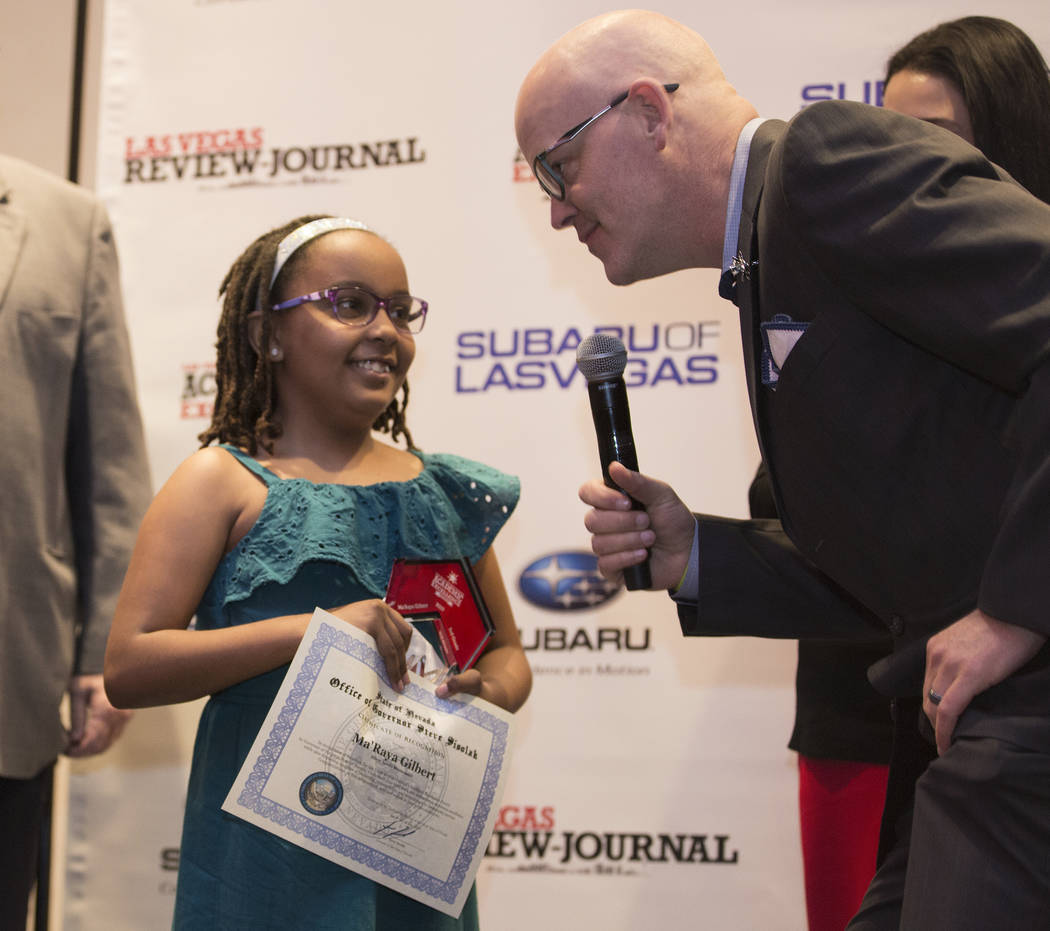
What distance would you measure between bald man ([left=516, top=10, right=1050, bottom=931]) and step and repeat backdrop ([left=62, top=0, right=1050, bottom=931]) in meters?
1.43

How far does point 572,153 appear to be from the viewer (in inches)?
69.6

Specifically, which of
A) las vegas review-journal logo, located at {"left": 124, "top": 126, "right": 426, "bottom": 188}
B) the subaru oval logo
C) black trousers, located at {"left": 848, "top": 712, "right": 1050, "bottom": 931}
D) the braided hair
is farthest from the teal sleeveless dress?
las vegas review-journal logo, located at {"left": 124, "top": 126, "right": 426, "bottom": 188}

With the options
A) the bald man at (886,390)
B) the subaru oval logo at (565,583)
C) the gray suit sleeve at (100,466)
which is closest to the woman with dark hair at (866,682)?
the bald man at (886,390)

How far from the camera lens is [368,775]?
1.82 meters

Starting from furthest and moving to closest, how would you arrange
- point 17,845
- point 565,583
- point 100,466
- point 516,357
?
1. point 516,357
2. point 565,583
3. point 100,466
4. point 17,845

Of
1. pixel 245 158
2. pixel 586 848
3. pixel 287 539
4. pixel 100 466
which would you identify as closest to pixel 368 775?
pixel 287 539

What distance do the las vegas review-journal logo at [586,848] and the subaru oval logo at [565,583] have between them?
0.56 metres

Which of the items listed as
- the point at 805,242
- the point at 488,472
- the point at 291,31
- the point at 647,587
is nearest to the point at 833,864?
the point at 647,587

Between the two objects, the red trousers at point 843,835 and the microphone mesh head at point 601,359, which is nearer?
the microphone mesh head at point 601,359

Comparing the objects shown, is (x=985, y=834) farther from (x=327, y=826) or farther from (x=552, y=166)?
(x=552, y=166)

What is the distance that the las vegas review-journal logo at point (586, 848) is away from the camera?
3.08 meters

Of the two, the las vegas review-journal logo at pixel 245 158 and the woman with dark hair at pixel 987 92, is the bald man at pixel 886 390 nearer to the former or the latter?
the woman with dark hair at pixel 987 92

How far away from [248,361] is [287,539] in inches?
19.0

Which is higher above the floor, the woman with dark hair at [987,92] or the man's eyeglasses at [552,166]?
the woman with dark hair at [987,92]
